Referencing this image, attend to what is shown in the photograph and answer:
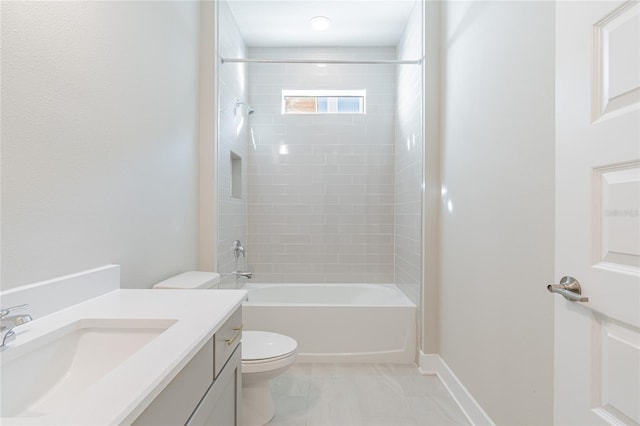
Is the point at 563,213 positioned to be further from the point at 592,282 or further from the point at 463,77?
the point at 463,77

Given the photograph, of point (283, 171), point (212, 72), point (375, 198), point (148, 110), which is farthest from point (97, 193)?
point (375, 198)

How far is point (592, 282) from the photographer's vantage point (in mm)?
844

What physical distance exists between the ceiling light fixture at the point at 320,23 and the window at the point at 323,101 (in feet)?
2.03

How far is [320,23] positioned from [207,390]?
3131 millimetres

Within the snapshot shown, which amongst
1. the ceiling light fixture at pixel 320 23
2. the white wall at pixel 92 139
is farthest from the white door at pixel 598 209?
the ceiling light fixture at pixel 320 23

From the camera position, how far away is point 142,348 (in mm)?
799

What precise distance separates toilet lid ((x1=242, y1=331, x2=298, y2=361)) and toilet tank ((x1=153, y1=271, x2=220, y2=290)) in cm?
40

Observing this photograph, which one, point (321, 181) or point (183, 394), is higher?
point (321, 181)

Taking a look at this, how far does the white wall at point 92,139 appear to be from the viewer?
3.22ft

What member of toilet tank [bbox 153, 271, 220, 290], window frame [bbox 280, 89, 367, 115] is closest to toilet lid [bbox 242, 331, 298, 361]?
toilet tank [bbox 153, 271, 220, 290]

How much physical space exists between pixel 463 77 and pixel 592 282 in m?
1.60

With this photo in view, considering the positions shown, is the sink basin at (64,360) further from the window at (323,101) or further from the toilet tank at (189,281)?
the window at (323,101)

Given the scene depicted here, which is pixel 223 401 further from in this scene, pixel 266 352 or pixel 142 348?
pixel 266 352

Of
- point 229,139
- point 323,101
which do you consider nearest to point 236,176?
point 229,139
